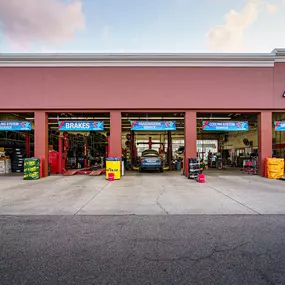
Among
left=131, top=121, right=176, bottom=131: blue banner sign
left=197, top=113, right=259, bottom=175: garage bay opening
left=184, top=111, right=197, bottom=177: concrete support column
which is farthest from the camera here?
left=197, top=113, right=259, bottom=175: garage bay opening

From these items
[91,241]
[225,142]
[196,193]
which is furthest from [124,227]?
[225,142]

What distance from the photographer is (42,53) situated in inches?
468

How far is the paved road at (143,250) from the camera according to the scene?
239 centimetres

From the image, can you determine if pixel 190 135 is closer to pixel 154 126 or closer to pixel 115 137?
pixel 154 126

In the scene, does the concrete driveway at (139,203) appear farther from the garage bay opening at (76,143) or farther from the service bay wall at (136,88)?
the service bay wall at (136,88)

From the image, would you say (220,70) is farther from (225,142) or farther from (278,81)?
(225,142)

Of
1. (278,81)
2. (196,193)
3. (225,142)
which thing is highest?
(278,81)


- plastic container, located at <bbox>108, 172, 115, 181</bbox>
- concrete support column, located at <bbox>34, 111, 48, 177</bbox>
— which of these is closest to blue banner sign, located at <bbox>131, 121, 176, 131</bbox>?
plastic container, located at <bbox>108, 172, 115, 181</bbox>

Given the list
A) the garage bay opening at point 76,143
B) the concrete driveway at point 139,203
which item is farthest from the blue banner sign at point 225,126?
the garage bay opening at point 76,143

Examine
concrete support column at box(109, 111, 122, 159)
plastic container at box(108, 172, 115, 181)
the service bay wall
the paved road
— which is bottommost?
plastic container at box(108, 172, 115, 181)

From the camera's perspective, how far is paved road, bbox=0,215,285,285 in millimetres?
2393

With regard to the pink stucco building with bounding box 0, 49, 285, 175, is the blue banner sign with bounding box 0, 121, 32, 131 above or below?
below

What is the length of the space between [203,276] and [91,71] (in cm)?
1210

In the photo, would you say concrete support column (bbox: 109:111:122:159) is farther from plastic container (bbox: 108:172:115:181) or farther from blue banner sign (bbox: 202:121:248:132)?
blue banner sign (bbox: 202:121:248:132)
